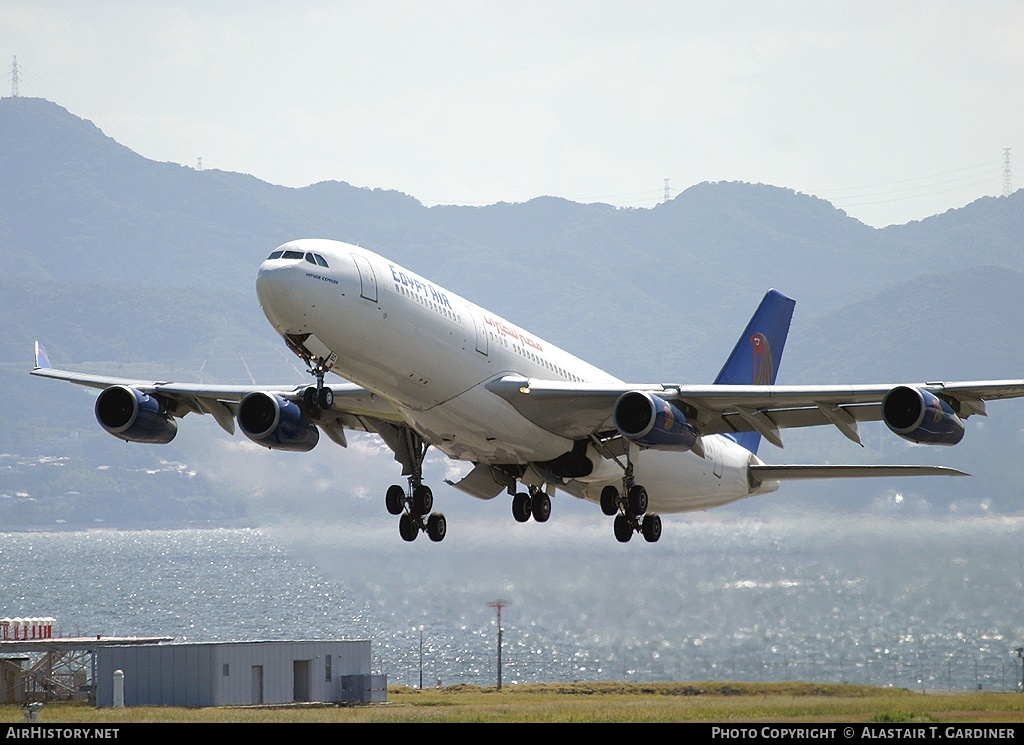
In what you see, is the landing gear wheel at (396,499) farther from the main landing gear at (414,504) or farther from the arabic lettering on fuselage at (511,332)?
the arabic lettering on fuselage at (511,332)

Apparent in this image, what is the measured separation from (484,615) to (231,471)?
1868cm

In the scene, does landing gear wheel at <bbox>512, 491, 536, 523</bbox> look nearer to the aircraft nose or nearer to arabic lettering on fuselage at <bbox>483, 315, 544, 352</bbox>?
arabic lettering on fuselage at <bbox>483, 315, 544, 352</bbox>

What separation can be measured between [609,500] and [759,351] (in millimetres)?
12226

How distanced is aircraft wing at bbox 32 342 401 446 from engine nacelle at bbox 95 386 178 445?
37 centimetres

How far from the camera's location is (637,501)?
3725 cm

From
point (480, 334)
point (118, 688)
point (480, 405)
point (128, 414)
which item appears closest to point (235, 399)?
point (128, 414)

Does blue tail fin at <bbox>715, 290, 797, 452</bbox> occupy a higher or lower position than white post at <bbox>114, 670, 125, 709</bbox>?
higher

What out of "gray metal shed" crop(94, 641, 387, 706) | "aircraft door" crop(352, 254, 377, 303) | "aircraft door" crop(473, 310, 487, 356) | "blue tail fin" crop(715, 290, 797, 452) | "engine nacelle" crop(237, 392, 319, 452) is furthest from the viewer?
"gray metal shed" crop(94, 641, 387, 706)

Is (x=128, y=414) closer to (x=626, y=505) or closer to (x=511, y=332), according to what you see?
(x=511, y=332)

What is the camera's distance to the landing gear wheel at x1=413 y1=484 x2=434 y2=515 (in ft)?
122

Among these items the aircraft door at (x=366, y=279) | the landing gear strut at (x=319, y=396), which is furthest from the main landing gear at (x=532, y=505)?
the aircraft door at (x=366, y=279)

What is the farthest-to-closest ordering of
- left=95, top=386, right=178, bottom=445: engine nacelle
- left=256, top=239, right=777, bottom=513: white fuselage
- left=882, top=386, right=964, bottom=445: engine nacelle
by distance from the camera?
1. left=95, top=386, right=178, bottom=445: engine nacelle
2. left=882, top=386, right=964, bottom=445: engine nacelle
3. left=256, top=239, right=777, bottom=513: white fuselage

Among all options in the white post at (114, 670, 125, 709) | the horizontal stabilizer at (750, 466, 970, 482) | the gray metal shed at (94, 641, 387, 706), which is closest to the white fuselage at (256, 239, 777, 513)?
the horizontal stabilizer at (750, 466, 970, 482)
